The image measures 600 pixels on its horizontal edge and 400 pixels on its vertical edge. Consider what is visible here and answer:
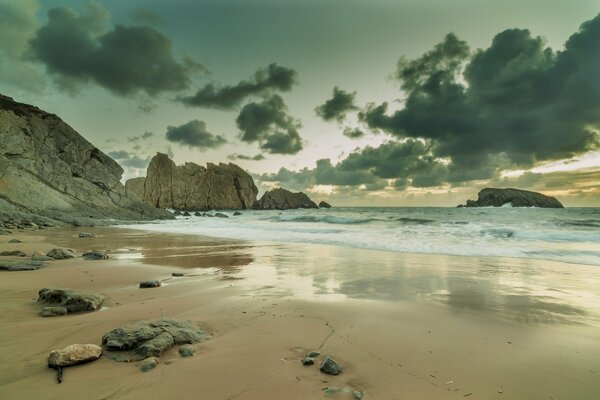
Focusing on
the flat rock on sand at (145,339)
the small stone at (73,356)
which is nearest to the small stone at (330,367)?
the flat rock on sand at (145,339)

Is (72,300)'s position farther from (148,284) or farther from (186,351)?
(186,351)

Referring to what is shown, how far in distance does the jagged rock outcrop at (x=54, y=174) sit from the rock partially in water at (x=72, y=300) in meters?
19.9

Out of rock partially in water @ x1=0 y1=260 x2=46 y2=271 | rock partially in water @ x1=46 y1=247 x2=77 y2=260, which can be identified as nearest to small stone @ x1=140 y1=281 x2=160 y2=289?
rock partially in water @ x1=0 y1=260 x2=46 y2=271

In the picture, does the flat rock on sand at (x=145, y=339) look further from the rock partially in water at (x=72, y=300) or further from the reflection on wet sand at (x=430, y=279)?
the reflection on wet sand at (x=430, y=279)

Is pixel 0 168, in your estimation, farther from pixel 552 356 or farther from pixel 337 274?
pixel 552 356

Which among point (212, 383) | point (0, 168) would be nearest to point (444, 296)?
point (212, 383)

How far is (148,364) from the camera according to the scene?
243 centimetres

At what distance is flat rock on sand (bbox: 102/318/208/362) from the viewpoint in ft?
8.55

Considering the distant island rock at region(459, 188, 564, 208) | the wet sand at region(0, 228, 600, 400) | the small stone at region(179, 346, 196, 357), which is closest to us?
the wet sand at region(0, 228, 600, 400)

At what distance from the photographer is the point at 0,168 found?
76.3 ft

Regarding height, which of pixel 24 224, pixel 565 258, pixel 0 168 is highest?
pixel 0 168

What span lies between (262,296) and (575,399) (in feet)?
12.0

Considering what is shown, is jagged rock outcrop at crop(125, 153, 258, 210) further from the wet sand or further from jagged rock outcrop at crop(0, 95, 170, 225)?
the wet sand

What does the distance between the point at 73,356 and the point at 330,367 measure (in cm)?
207
